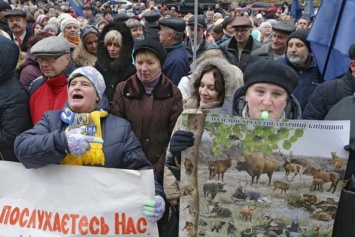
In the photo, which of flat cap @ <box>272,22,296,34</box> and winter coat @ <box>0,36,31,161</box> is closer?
winter coat @ <box>0,36,31,161</box>

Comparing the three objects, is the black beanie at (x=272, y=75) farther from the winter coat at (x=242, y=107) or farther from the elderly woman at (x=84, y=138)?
the elderly woman at (x=84, y=138)

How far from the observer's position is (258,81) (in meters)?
2.48

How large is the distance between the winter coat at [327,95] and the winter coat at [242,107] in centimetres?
108

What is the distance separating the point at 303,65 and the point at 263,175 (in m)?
2.69

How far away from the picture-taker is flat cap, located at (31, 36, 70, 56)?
12.0 ft

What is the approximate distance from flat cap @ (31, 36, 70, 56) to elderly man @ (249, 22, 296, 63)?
2735 millimetres

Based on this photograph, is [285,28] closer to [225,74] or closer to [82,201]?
[225,74]

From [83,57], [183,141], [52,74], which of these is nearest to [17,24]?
[83,57]

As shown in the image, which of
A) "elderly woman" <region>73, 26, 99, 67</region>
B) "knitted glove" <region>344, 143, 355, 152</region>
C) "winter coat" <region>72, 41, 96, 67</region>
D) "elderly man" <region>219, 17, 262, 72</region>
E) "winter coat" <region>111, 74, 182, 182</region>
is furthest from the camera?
"elderly man" <region>219, 17, 262, 72</region>

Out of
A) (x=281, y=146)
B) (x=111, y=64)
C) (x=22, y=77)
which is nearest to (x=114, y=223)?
(x=281, y=146)

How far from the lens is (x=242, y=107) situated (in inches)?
104

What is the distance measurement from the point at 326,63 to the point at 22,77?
2.82 meters

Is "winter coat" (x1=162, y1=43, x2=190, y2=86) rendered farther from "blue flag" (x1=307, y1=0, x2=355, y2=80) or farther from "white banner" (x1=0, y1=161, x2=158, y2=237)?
"white banner" (x1=0, y1=161, x2=158, y2=237)

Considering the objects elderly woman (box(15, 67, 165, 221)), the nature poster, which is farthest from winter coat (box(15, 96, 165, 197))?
the nature poster
